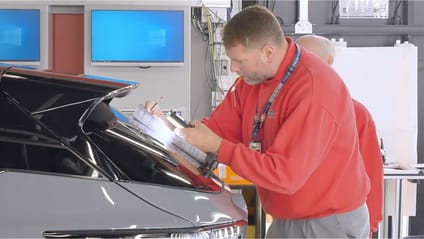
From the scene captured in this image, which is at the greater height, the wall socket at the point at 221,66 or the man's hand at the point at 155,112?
the wall socket at the point at 221,66

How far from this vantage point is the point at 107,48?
5.26m

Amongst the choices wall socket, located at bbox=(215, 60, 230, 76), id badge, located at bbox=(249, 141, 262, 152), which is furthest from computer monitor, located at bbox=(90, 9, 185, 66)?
id badge, located at bbox=(249, 141, 262, 152)

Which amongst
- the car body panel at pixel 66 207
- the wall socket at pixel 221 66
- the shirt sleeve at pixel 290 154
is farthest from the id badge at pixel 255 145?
the wall socket at pixel 221 66

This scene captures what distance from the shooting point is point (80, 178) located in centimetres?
141

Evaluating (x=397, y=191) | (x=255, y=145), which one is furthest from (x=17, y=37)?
(x=255, y=145)

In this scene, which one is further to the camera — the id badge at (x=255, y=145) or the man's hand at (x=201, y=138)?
the id badge at (x=255, y=145)

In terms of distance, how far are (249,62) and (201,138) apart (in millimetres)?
312

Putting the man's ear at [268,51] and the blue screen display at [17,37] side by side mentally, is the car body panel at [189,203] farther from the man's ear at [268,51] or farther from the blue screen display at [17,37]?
the blue screen display at [17,37]

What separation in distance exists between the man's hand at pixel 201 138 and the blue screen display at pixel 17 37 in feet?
12.1

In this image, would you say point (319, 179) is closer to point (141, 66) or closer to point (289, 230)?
point (289, 230)

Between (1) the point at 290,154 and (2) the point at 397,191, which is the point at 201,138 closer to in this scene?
(1) the point at 290,154

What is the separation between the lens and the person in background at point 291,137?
1.88 meters

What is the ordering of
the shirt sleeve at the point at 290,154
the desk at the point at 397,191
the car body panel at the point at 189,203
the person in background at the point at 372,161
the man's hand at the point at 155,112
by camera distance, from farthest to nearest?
the desk at the point at 397,191 → the person in background at the point at 372,161 → the man's hand at the point at 155,112 → the shirt sleeve at the point at 290,154 → the car body panel at the point at 189,203

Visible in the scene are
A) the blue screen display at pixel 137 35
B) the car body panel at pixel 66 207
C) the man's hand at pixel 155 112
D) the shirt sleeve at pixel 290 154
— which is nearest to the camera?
the car body panel at pixel 66 207
